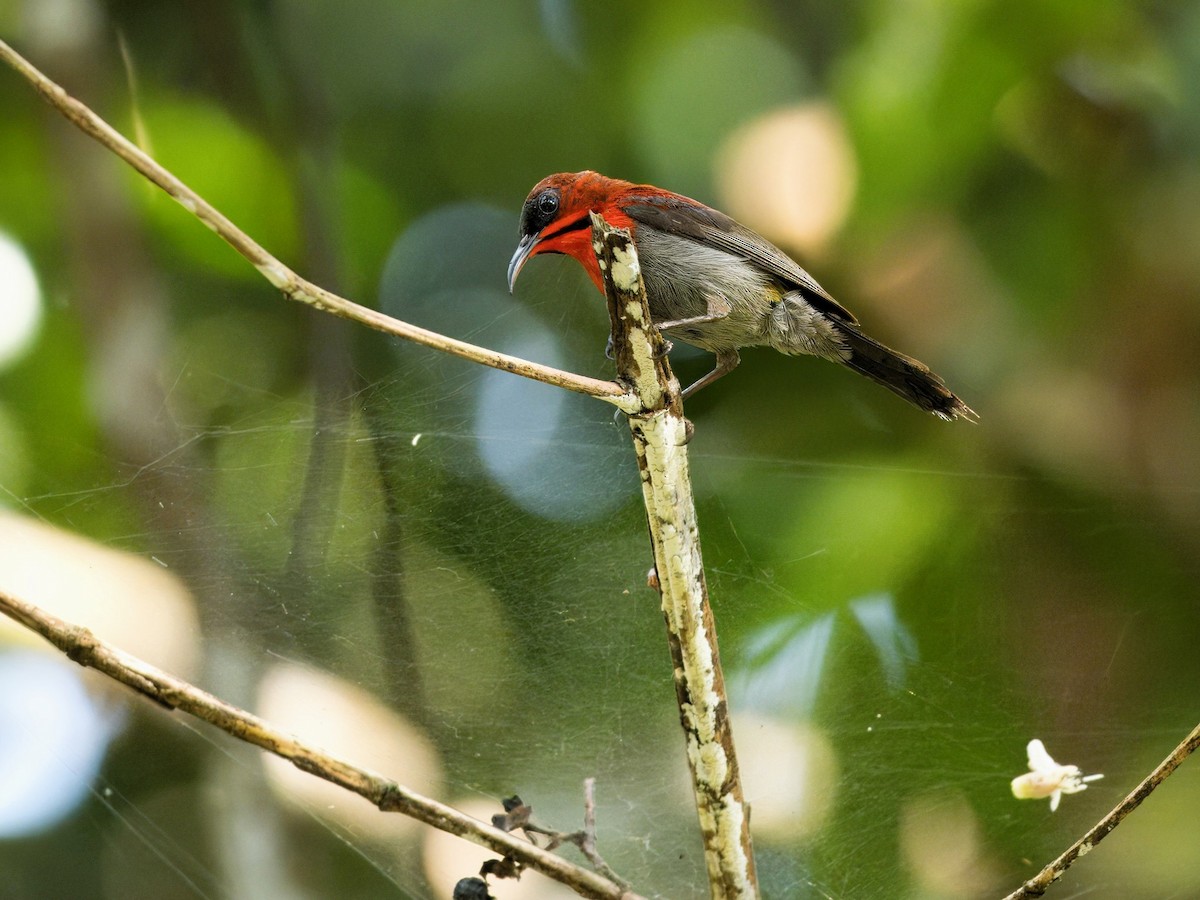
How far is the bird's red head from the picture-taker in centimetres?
261

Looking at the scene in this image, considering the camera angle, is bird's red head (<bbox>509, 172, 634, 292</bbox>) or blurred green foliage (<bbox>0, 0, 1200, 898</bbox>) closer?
bird's red head (<bbox>509, 172, 634, 292</bbox>)

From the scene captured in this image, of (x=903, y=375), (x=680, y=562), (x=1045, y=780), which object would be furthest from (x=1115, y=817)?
(x=903, y=375)

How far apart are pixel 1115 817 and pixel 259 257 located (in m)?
1.58

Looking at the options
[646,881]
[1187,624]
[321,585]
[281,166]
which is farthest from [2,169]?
[1187,624]

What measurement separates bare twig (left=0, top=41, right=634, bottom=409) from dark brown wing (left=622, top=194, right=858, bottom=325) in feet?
3.32

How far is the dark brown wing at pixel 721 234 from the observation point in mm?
2516

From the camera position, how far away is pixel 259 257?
1333 millimetres

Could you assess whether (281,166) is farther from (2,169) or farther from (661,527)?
(661,527)

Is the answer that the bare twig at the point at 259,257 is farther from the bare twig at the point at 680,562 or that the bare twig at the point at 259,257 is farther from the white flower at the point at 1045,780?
the white flower at the point at 1045,780

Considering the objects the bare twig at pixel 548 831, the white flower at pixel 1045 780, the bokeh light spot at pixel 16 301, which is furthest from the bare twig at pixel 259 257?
the bokeh light spot at pixel 16 301

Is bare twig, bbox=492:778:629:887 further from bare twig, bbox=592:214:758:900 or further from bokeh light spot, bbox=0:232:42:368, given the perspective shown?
bokeh light spot, bbox=0:232:42:368

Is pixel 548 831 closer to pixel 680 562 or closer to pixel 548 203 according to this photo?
pixel 680 562

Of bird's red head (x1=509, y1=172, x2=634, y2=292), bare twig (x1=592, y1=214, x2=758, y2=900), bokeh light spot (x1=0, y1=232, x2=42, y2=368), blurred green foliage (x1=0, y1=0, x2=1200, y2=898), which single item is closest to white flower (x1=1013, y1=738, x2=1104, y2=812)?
bare twig (x1=592, y1=214, x2=758, y2=900)

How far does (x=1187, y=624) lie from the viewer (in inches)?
131
